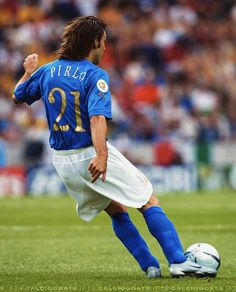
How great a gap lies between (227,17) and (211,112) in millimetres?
3959

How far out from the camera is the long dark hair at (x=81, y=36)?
6672 mm

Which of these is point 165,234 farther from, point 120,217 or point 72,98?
point 72,98

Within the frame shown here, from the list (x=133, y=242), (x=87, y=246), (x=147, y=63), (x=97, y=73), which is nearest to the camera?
(x=97, y=73)

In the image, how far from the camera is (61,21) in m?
23.8

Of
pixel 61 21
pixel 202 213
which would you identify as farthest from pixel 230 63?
pixel 202 213

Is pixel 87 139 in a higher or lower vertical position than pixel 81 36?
lower

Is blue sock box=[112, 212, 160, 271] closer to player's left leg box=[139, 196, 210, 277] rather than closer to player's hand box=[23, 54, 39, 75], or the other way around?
player's left leg box=[139, 196, 210, 277]

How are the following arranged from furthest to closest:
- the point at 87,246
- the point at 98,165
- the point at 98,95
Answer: the point at 87,246 → the point at 98,95 → the point at 98,165

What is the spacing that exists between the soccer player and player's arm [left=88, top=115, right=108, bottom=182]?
6 centimetres

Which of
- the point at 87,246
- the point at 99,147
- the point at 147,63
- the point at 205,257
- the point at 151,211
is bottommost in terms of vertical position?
the point at 147,63

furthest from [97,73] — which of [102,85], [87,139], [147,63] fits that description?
[147,63]

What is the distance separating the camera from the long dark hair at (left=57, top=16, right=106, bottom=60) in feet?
21.9

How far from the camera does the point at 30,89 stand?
7059 millimetres

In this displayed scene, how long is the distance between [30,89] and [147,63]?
1599 cm
